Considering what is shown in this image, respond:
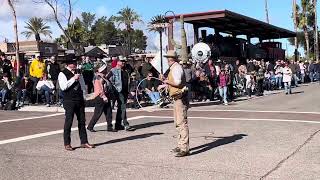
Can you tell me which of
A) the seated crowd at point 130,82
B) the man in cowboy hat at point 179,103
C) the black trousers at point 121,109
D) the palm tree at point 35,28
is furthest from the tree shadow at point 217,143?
the palm tree at point 35,28

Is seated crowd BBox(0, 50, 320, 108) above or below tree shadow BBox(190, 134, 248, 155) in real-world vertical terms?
above

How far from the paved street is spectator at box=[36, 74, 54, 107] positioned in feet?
12.3

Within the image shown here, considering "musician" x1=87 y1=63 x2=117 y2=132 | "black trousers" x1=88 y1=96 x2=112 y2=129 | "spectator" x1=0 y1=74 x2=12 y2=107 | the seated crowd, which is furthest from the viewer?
"spectator" x1=0 y1=74 x2=12 y2=107

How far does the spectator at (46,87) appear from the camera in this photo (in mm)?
20312

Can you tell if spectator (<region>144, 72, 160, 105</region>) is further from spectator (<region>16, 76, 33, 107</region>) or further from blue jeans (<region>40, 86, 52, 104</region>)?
spectator (<region>16, 76, 33, 107</region>)

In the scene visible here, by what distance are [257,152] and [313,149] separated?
3.79 ft

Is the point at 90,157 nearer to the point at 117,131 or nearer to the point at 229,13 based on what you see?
the point at 117,131

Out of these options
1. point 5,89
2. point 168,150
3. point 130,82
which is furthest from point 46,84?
point 168,150

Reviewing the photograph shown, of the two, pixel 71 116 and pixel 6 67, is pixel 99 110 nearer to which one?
pixel 71 116

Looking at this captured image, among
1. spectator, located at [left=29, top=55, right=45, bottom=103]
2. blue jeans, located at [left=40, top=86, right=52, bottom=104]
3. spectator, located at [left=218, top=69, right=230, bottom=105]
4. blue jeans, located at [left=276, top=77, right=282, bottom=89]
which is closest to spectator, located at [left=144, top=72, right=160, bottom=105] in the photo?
spectator, located at [left=218, top=69, right=230, bottom=105]

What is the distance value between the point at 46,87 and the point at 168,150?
1131cm

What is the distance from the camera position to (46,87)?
2041 centimetres

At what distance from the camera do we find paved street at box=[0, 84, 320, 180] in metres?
8.14

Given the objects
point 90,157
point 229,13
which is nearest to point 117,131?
point 90,157
